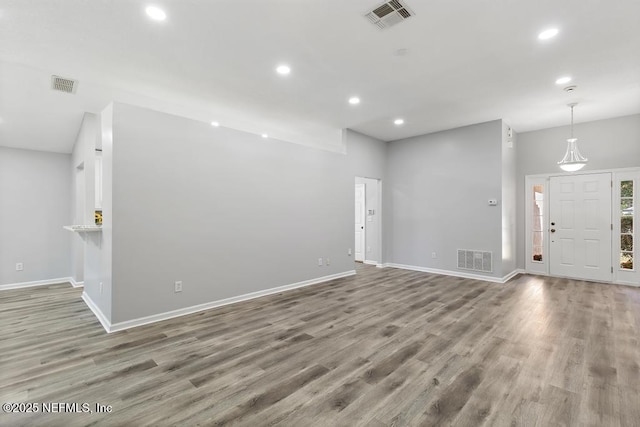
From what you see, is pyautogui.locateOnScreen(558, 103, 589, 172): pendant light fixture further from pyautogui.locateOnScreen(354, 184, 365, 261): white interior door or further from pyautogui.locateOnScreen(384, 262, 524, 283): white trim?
pyautogui.locateOnScreen(354, 184, 365, 261): white interior door

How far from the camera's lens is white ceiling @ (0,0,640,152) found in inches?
101

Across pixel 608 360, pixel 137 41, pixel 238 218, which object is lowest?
pixel 608 360

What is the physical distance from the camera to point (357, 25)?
2732 millimetres

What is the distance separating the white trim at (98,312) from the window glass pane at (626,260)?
28.2 ft

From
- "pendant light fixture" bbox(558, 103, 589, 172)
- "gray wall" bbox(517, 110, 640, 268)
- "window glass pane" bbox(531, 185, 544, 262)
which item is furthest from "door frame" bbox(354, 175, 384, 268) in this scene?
"pendant light fixture" bbox(558, 103, 589, 172)

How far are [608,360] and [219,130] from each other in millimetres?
5139

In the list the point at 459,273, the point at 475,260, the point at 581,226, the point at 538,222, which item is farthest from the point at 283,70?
the point at 581,226

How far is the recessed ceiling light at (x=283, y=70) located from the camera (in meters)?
3.48

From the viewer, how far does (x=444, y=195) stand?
643cm

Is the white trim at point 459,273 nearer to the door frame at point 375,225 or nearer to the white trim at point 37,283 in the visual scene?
the door frame at point 375,225

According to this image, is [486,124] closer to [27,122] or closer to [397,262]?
[397,262]

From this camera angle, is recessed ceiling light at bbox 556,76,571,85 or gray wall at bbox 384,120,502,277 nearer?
recessed ceiling light at bbox 556,76,571,85

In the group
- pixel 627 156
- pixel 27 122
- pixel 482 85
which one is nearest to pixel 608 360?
pixel 482 85

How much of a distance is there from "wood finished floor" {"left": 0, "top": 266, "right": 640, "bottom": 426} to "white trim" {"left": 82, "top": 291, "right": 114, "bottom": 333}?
3.8 inches
